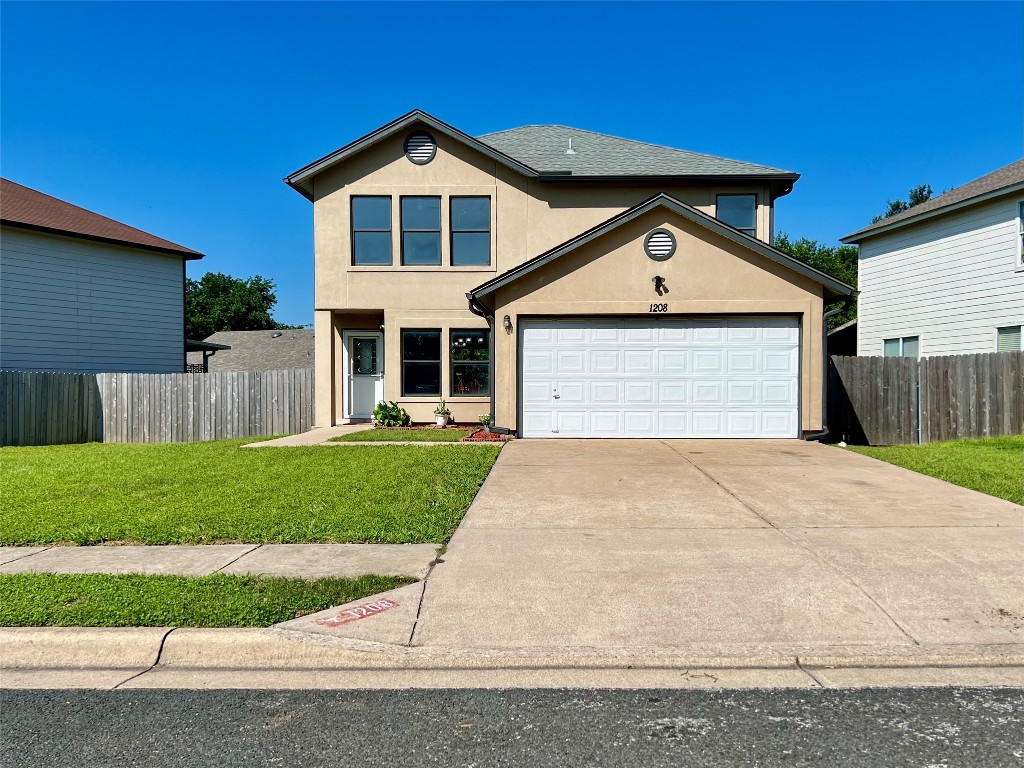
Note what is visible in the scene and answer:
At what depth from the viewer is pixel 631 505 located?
788 cm

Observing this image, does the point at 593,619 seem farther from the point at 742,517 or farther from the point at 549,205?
the point at 549,205

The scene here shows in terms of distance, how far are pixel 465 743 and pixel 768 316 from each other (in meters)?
12.3

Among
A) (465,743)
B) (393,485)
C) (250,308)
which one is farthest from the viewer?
(250,308)

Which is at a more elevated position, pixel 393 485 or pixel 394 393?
pixel 394 393

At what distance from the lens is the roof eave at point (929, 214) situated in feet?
54.3

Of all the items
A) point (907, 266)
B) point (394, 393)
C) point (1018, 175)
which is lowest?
point (394, 393)

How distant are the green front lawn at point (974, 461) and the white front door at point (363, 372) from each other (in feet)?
39.2

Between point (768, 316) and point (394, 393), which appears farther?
point (394, 393)

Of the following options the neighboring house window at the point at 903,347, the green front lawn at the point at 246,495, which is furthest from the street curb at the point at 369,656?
the neighboring house window at the point at 903,347

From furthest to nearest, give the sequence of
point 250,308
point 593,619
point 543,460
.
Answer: point 250,308 → point 543,460 → point 593,619

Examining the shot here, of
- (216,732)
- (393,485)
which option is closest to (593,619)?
(216,732)

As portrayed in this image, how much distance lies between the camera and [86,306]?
21109mm

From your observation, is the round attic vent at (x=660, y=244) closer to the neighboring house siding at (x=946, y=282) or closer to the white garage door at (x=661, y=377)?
the white garage door at (x=661, y=377)

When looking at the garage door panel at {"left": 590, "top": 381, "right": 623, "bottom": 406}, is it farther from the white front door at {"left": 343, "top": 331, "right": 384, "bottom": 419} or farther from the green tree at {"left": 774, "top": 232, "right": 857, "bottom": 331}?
the green tree at {"left": 774, "top": 232, "right": 857, "bottom": 331}
